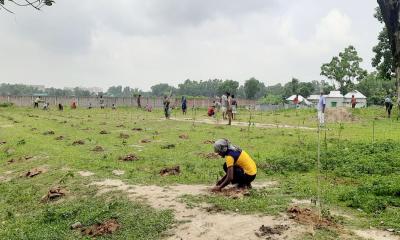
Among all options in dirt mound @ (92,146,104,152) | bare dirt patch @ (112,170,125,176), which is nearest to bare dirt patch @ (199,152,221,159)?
bare dirt patch @ (112,170,125,176)

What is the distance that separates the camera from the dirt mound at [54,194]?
38.3ft

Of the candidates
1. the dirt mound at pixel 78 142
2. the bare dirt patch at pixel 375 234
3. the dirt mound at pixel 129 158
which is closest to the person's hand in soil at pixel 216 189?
the bare dirt patch at pixel 375 234

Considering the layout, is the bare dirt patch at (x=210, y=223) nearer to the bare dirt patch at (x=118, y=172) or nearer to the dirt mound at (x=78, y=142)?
the bare dirt patch at (x=118, y=172)

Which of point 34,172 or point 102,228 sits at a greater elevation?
point 34,172

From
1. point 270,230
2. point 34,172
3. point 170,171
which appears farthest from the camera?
point 34,172

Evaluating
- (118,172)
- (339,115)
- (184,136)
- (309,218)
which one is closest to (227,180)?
(309,218)

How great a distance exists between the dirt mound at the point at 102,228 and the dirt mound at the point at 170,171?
12.7ft

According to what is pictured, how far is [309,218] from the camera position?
8086 mm

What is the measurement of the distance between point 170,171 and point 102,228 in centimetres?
435

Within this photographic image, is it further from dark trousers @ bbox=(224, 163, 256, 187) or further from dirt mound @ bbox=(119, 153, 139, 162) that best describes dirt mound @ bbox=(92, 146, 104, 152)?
dark trousers @ bbox=(224, 163, 256, 187)

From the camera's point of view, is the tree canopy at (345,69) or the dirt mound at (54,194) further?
the tree canopy at (345,69)

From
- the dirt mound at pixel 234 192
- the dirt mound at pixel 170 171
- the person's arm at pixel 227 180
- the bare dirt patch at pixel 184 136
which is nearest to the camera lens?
the dirt mound at pixel 234 192

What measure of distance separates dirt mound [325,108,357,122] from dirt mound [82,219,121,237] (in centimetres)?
3139

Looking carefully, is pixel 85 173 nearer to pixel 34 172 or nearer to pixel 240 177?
pixel 34 172
